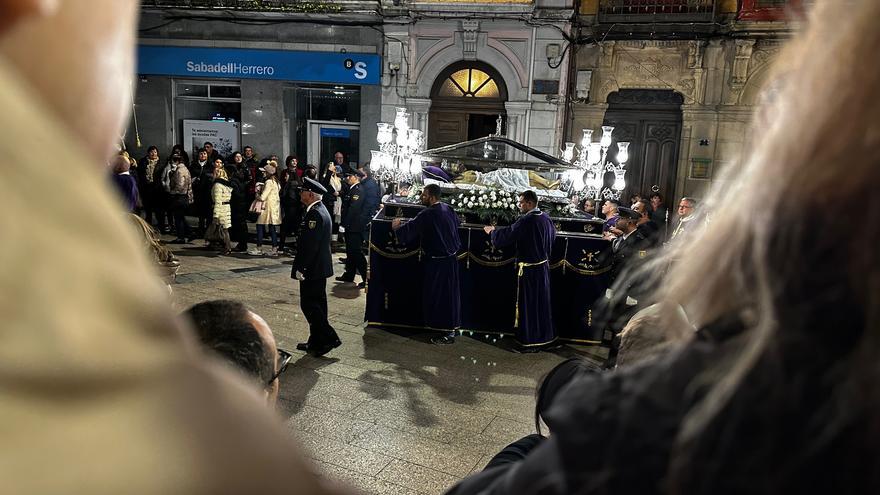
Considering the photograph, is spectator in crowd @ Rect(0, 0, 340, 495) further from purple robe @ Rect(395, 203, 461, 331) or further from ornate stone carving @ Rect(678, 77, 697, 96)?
ornate stone carving @ Rect(678, 77, 697, 96)

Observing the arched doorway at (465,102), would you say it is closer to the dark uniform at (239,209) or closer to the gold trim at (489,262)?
the dark uniform at (239,209)

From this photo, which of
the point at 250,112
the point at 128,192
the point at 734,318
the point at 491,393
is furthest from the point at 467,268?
the point at 250,112

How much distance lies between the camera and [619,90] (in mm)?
15219

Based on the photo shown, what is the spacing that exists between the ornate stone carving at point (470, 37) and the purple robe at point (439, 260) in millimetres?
8684

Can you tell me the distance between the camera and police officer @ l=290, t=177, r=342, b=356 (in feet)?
22.2

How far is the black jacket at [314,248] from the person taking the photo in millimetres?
6895

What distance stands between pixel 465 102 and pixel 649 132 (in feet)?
16.1

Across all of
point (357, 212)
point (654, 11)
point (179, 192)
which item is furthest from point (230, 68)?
point (654, 11)

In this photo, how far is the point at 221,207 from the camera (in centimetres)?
1205

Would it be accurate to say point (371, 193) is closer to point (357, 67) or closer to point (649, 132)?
point (357, 67)

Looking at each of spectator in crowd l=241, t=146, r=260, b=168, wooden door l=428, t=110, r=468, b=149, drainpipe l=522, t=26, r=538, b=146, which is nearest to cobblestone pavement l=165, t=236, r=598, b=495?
spectator in crowd l=241, t=146, r=260, b=168

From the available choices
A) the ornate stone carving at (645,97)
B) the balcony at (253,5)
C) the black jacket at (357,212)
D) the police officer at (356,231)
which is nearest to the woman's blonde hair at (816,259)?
the police officer at (356,231)

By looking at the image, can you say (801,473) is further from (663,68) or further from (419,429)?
(663,68)

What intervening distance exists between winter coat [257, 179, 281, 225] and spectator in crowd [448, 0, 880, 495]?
1211 centimetres
